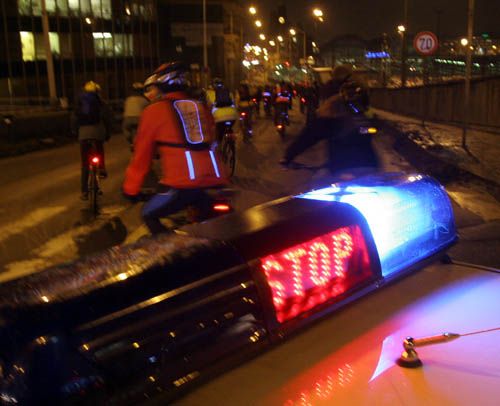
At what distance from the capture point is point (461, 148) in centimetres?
1623

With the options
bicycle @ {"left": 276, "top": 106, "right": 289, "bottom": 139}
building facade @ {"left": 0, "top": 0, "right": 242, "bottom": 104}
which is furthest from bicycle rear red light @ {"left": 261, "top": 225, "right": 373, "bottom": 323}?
building facade @ {"left": 0, "top": 0, "right": 242, "bottom": 104}

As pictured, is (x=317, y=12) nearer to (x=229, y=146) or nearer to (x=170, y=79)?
(x=229, y=146)

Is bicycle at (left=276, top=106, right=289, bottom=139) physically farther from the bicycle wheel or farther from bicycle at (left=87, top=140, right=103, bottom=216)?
the bicycle wheel

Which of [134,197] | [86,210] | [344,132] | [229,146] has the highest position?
[344,132]

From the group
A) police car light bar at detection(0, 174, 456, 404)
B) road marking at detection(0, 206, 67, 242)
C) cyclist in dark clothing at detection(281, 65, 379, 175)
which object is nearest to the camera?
police car light bar at detection(0, 174, 456, 404)

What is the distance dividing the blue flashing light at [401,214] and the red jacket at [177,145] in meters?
1.19

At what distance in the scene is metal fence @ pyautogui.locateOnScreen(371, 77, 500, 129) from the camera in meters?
22.1

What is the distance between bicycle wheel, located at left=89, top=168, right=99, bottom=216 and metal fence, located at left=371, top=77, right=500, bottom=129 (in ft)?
54.0

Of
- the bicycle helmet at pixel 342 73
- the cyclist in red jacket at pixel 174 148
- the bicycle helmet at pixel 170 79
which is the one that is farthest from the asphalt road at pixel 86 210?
the bicycle helmet at pixel 170 79

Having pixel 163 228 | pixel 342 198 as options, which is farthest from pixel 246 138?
pixel 342 198

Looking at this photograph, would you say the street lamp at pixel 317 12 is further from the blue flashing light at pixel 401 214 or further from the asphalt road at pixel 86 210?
the blue flashing light at pixel 401 214

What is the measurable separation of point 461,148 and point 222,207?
13007 millimetres

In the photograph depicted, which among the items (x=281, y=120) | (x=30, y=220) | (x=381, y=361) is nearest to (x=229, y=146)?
(x=30, y=220)

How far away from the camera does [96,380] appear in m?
1.69
